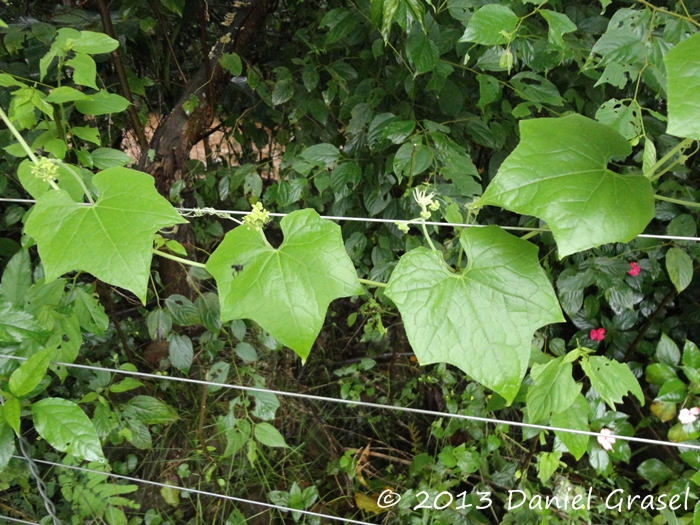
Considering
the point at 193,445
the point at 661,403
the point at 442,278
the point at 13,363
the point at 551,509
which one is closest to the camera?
the point at 442,278

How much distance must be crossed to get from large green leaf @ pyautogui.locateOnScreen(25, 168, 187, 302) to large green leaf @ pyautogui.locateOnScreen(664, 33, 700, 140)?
49 centimetres

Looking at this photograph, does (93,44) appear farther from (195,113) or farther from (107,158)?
(195,113)

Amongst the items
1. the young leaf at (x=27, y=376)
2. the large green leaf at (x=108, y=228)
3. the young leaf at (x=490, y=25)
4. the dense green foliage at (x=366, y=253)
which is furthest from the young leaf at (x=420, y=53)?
the young leaf at (x=27, y=376)

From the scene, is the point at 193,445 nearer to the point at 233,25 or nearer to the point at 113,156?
the point at 113,156

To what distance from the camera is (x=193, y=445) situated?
160 centimetres

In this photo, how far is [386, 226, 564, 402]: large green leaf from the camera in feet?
1.82

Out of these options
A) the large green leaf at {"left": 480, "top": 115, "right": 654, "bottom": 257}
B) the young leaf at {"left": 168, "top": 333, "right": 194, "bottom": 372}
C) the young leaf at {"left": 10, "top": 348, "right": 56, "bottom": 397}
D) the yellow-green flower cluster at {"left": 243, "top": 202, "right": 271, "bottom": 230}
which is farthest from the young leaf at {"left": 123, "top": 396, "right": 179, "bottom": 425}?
the large green leaf at {"left": 480, "top": 115, "right": 654, "bottom": 257}

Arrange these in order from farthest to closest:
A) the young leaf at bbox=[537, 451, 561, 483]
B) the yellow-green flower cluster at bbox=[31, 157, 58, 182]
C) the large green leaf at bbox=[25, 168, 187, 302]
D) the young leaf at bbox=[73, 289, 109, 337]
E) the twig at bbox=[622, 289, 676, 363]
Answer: the twig at bbox=[622, 289, 676, 363] < the young leaf at bbox=[537, 451, 561, 483] < the young leaf at bbox=[73, 289, 109, 337] < the yellow-green flower cluster at bbox=[31, 157, 58, 182] < the large green leaf at bbox=[25, 168, 187, 302]

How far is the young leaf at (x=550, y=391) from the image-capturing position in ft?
2.50

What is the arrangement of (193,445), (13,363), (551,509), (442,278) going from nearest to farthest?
(442,278)
(13,363)
(551,509)
(193,445)

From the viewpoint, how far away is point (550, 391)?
767mm

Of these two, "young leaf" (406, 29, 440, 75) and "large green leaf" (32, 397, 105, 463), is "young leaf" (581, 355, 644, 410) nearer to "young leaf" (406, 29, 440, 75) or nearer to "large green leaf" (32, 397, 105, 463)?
"young leaf" (406, 29, 440, 75)

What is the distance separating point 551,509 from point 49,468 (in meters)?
1.46

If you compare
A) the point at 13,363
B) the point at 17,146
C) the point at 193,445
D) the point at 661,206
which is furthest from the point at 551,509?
the point at 17,146
